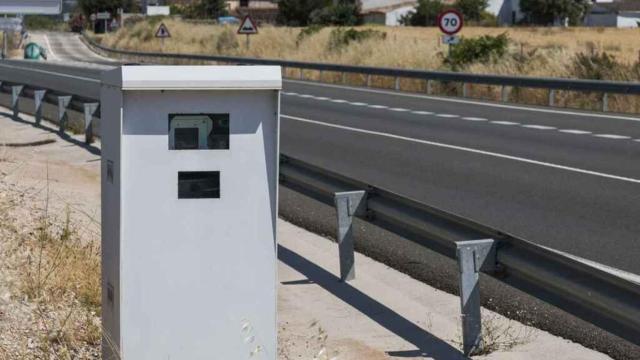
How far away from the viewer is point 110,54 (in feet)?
276

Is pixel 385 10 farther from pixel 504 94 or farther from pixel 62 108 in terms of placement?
pixel 62 108

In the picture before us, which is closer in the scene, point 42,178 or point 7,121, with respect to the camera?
point 42,178

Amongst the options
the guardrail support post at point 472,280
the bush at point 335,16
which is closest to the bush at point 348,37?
the guardrail support post at point 472,280

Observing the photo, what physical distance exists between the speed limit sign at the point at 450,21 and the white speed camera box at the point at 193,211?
30.2 metres

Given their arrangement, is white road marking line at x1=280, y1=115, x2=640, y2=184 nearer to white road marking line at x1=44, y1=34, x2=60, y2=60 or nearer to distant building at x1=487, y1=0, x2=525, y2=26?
white road marking line at x1=44, y1=34, x2=60, y2=60

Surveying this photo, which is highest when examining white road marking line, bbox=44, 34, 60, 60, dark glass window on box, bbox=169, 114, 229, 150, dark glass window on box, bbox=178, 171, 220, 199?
dark glass window on box, bbox=169, 114, 229, 150

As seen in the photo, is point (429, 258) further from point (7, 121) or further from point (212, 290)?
point (7, 121)

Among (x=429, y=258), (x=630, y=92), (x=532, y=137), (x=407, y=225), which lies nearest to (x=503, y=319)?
(x=407, y=225)

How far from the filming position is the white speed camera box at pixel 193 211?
17.5 ft

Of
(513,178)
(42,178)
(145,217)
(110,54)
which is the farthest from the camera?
(110,54)

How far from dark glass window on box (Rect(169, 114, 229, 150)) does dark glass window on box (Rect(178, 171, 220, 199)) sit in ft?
0.37

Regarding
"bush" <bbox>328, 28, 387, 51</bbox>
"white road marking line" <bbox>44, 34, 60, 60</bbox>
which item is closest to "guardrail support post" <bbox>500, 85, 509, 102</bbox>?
"bush" <bbox>328, 28, 387, 51</bbox>

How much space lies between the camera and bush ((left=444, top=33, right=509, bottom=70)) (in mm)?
37562

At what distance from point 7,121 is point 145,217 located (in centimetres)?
1910
